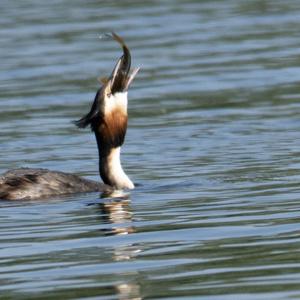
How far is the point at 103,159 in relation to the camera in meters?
14.3

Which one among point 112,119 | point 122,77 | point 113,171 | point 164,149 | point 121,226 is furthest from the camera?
point 164,149

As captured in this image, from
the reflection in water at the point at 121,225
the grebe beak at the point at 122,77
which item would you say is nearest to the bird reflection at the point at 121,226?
the reflection in water at the point at 121,225

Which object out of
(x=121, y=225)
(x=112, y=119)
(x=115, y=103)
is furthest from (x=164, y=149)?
(x=121, y=225)

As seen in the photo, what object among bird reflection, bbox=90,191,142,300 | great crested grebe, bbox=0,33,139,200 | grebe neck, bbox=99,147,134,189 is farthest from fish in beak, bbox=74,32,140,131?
bird reflection, bbox=90,191,142,300

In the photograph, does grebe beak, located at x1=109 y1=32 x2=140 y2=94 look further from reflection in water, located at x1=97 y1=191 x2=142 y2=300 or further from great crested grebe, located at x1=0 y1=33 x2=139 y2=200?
reflection in water, located at x1=97 y1=191 x2=142 y2=300

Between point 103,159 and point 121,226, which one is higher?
point 121,226

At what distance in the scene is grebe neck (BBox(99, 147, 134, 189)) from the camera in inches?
555

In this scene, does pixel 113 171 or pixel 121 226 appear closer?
pixel 121 226

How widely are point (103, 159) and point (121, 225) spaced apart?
8.89 ft

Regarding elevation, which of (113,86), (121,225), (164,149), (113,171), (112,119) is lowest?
(164,149)

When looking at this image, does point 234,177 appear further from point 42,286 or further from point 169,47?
point 169,47

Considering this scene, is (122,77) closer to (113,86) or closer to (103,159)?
(113,86)

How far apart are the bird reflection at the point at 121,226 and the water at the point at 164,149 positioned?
18mm

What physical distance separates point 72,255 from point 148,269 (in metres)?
0.86
